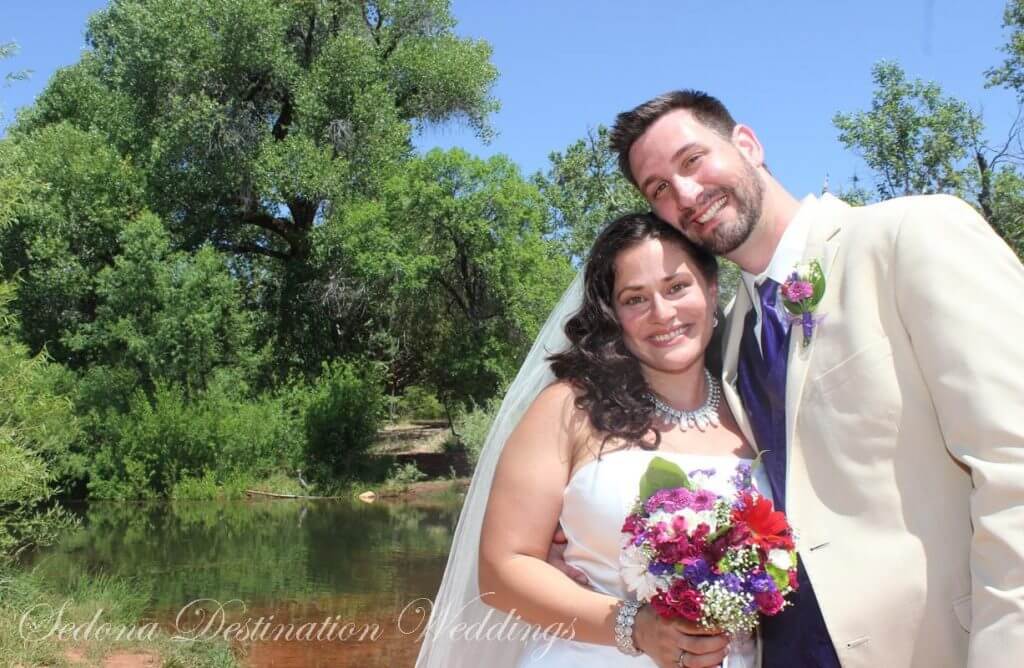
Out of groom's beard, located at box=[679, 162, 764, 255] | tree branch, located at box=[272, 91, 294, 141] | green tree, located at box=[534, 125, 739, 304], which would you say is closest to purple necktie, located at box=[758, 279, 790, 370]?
groom's beard, located at box=[679, 162, 764, 255]

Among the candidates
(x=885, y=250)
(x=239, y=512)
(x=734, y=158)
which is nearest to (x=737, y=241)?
(x=734, y=158)

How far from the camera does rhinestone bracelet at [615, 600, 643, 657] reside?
238cm

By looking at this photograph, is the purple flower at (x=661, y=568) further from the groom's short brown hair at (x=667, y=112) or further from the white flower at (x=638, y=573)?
the groom's short brown hair at (x=667, y=112)

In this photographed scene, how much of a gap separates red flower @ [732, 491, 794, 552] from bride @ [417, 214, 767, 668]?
182 mm

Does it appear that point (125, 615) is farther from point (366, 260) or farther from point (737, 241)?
point (366, 260)

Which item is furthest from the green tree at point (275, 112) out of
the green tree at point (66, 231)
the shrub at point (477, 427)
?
the shrub at point (477, 427)

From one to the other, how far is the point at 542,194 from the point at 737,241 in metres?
25.6

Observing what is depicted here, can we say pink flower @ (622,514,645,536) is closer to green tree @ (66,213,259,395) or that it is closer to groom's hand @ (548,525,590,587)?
groom's hand @ (548,525,590,587)

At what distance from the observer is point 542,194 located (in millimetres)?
28000

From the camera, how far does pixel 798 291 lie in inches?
94.5

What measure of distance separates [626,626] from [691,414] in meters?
0.76

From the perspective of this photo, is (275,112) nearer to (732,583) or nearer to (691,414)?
(691,414)

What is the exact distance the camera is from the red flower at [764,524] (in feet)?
6.95

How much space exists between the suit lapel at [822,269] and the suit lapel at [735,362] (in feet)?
1.11
